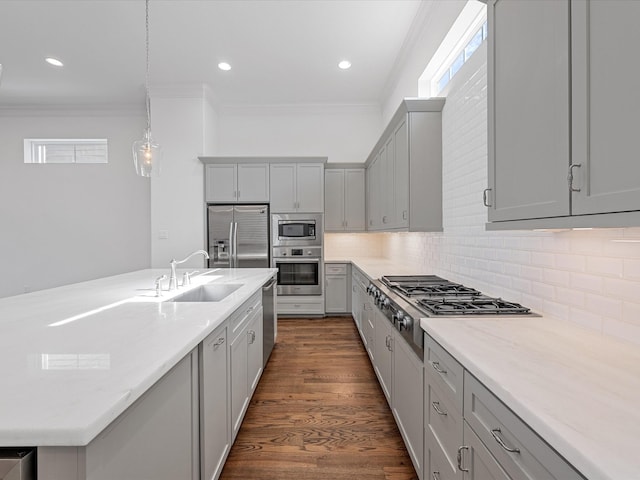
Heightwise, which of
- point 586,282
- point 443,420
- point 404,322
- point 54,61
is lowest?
point 443,420

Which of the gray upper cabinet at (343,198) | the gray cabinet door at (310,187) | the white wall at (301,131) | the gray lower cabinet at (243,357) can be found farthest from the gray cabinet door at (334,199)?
the gray lower cabinet at (243,357)

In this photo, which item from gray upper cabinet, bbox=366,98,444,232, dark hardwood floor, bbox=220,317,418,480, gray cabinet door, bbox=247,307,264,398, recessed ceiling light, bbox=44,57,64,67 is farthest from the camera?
recessed ceiling light, bbox=44,57,64,67

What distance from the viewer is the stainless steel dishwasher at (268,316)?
2.98 m

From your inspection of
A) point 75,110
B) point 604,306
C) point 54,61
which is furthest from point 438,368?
point 75,110

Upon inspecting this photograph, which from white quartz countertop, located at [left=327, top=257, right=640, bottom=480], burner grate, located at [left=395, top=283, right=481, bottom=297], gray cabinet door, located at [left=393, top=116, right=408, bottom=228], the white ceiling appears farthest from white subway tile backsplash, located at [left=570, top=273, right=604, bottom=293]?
the white ceiling

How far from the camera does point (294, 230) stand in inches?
196

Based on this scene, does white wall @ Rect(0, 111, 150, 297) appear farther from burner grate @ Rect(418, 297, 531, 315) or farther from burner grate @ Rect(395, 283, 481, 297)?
burner grate @ Rect(418, 297, 531, 315)

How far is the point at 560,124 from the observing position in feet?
3.39

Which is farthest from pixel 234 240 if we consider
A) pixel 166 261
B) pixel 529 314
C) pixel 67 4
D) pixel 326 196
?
pixel 529 314

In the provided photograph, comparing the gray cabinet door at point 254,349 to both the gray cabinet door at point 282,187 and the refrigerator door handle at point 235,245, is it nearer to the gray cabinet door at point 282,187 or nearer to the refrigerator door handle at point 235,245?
the refrigerator door handle at point 235,245

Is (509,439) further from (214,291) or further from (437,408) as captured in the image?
(214,291)

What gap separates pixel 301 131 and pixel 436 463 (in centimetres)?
515

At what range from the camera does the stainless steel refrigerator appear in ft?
16.1

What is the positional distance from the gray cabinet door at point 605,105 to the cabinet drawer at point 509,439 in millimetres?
607
